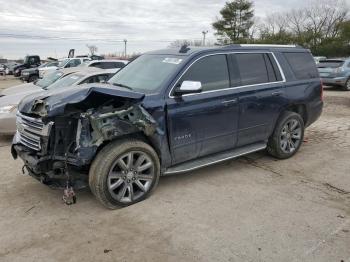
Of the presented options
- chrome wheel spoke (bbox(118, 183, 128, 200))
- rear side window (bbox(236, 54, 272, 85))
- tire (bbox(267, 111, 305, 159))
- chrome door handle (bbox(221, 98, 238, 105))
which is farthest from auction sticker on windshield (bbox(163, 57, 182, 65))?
tire (bbox(267, 111, 305, 159))

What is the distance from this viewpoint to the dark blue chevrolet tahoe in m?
4.11

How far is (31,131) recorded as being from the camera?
14.5 feet

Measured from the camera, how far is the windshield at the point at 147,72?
4781 millimetres

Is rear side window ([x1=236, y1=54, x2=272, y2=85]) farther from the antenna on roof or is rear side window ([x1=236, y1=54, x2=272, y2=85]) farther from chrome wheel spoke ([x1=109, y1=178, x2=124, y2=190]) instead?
chrome wheel spoke ([x1=109, y1=178, x2=124, y2=190])

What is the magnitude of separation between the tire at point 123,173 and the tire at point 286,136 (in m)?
2.35

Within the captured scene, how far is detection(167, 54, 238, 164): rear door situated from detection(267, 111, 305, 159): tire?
1.01 m

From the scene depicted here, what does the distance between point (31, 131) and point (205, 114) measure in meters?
2.17

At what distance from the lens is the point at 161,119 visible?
14.8 ft

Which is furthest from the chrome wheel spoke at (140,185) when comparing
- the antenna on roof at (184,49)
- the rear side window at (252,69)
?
the rear side window at (252,69)

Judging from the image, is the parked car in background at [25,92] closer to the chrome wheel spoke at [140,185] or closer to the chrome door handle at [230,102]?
the chrome door handle at [230,102]

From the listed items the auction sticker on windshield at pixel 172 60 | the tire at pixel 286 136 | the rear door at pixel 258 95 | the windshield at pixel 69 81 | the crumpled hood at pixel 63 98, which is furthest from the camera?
the windshield at pixel 69 81

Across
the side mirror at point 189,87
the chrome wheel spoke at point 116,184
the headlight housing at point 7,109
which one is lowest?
the chrome wheel spoke at point 116,184

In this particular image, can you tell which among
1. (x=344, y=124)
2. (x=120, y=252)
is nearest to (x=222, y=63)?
(x=120, y=252)

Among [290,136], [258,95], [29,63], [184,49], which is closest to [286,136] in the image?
Result: [290,136]
